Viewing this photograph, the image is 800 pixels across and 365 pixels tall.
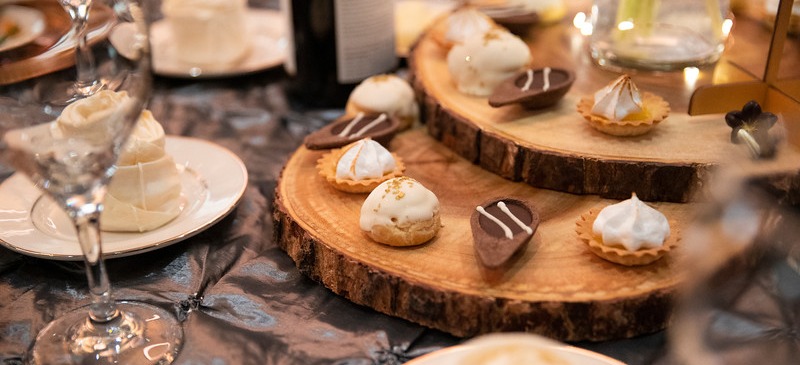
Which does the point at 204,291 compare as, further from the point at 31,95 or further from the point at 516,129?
the point at 516,129

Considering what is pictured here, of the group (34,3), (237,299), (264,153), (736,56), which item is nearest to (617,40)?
(736,56)

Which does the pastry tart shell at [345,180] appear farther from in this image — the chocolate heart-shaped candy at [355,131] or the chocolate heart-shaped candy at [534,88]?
the chocolate heart-shaped candy at [534,88]

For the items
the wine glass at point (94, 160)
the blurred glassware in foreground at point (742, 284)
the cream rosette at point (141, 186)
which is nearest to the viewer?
the blurred glassware in foreground at point (742, 284)

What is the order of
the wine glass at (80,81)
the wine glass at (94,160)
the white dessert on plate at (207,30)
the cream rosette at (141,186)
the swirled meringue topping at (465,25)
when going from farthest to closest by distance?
the white dessert on plate at (207,30)
the swirled meringue topping at (465,25)
the cream rosette at (141,186)
the wine glass at (80,81)
the wine glass at (94,160)

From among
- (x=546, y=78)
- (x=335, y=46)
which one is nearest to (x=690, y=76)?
Answer: (x=546, y=78)

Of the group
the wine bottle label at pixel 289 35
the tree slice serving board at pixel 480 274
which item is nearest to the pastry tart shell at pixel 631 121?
the tree slice serving board at pixel 480 274

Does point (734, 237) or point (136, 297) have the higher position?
point (734, 237)

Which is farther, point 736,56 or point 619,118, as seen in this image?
point 736,56
